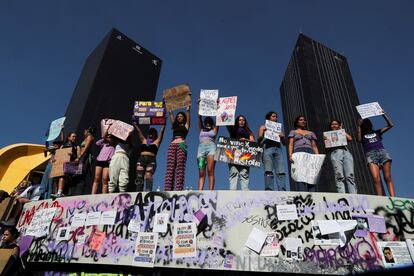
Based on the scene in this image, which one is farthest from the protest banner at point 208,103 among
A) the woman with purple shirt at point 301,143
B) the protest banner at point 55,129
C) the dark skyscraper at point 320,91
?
the dark skyscraper at point 320,91

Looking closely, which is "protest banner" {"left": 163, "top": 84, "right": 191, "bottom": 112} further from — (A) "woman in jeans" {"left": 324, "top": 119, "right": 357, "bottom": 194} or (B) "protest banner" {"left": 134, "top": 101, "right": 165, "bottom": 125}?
(A) "woman in jeans" {"left": 324, "top": 119, "right": 357, "bottom": 194}

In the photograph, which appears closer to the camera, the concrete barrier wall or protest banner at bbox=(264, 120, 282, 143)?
the concrete barrier wall

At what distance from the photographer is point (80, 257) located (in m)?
5.31

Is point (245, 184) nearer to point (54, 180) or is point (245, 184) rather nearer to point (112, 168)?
point (112, 168)

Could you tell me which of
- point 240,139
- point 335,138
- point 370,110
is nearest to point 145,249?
point 240,139

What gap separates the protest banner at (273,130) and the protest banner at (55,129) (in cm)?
581

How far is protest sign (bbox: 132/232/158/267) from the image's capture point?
4.87 metres

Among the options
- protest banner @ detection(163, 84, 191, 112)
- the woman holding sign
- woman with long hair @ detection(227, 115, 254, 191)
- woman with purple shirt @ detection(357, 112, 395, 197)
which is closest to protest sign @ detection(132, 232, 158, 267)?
the woman holding sign

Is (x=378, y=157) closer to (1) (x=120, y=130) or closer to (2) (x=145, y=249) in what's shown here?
(2) (x=145, y=249)

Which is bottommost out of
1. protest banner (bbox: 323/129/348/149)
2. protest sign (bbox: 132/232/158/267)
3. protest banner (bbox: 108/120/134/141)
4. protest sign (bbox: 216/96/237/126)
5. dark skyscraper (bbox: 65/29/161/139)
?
protest sign (bbox: 132/232/158/267)

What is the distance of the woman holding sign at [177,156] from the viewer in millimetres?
6348

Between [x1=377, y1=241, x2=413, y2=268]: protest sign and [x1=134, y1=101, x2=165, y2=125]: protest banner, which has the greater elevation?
[x1=134, y1=101, x2=165, y2=125]: protest banner

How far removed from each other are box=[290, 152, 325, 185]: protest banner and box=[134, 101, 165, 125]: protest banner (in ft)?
11.0

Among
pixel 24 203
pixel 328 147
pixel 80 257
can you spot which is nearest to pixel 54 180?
pixel 24 203
